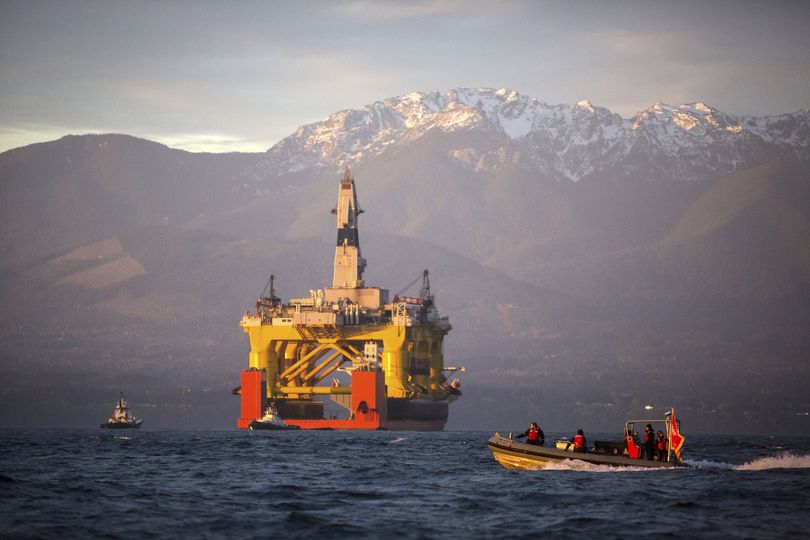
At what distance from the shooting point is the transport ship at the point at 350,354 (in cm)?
15088

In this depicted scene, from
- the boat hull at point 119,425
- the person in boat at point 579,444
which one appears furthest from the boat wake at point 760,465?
the boat hull at point 119,425

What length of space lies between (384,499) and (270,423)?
289 feet

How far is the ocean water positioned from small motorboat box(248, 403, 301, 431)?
60383mm

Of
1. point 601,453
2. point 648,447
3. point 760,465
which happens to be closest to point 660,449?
point 648,447

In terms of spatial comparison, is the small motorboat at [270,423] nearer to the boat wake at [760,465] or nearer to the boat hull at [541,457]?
the boat wake at [760,465]

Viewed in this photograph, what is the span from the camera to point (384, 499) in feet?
204

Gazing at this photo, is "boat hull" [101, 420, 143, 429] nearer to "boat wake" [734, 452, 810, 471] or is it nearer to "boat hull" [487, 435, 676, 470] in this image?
"boat hull" [487, 435, 676, 470]

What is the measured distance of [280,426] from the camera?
150750 mm

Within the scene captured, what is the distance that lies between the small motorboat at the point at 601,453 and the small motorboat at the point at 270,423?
76.7 metres

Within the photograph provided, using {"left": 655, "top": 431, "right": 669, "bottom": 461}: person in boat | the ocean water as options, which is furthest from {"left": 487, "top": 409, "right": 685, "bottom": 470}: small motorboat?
the ocean water

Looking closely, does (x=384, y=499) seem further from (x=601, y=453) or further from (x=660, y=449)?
(x=660, y=449)

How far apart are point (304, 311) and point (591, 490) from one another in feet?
298

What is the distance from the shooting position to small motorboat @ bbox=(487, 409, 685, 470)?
71.2 metres

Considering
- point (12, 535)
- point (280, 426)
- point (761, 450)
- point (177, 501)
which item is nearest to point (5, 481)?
point (177, 501)
